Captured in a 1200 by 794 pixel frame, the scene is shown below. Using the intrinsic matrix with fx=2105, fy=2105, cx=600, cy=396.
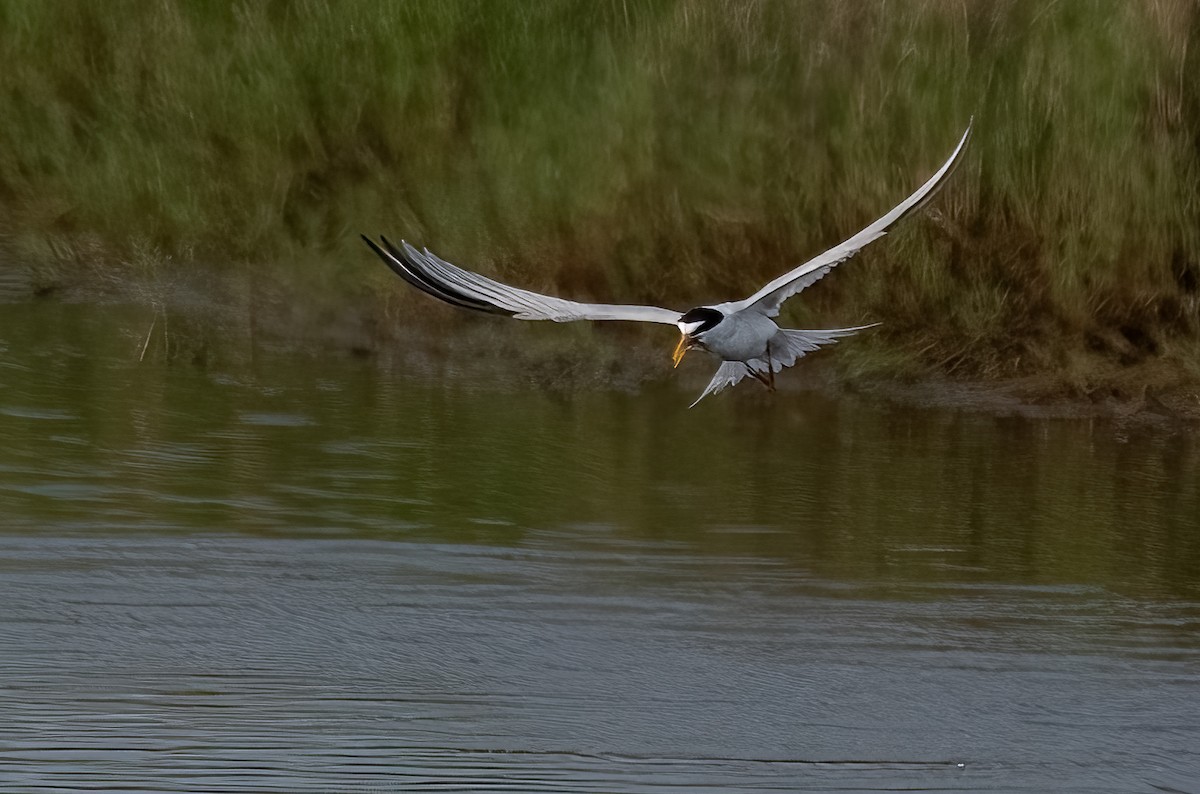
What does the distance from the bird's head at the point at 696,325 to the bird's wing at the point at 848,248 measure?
107 millimetres

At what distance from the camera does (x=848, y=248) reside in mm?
7180

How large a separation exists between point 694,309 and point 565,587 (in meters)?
1.10

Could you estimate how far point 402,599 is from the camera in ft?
23.5

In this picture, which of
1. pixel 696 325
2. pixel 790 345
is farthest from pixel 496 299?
pixel 790 345

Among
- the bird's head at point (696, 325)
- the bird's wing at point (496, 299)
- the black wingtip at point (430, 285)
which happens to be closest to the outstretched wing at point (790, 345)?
the bird's head at point (696, 325)

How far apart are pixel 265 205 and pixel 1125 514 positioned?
4.91 metres

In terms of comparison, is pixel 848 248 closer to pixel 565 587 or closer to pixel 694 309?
pixel 694 309

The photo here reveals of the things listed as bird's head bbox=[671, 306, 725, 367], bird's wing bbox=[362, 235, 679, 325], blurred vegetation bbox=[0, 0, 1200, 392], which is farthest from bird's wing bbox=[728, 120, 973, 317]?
blurred vegetation bbox=[0, 0, 1200, 392]

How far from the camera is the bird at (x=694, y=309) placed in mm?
6994

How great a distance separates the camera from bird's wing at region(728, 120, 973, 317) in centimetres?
692

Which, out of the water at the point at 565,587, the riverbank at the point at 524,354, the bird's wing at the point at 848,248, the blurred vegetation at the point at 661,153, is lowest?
the water at the point at 565,587

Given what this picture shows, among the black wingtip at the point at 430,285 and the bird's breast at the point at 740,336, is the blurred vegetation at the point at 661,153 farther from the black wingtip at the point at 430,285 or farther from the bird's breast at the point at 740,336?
the black wingtip at the point at 430,285

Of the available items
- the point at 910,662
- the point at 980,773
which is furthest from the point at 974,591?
the point at 980,773

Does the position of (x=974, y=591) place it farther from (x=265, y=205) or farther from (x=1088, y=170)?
(x=265, y=205)
